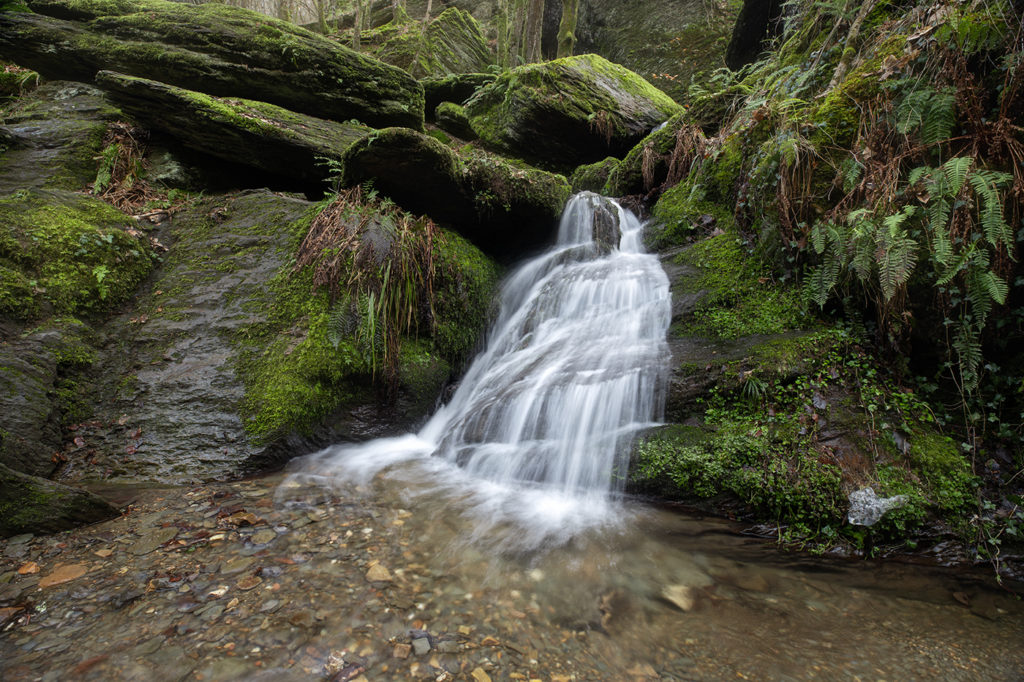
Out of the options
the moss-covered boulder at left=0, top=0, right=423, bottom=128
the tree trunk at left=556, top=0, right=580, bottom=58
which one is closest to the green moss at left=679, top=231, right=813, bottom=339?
the moss-covered boulder at left=0, top=0, right=423, bottom=128

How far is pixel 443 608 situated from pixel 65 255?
481 cm

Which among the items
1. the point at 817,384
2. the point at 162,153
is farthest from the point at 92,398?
the point at 817,384

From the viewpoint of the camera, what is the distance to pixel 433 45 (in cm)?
1362

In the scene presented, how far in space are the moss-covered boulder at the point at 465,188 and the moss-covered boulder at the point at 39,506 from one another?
4.09 meters

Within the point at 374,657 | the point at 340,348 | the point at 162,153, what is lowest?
the point at 374,657

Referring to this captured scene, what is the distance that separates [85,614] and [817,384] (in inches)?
175

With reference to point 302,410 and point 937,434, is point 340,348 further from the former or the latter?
point 937,434

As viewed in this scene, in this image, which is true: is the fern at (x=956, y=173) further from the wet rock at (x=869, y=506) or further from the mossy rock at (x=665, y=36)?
the mossy rock at (x=665, y=36)

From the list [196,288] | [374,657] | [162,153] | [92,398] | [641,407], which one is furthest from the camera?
[162,153]

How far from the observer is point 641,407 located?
3.82 metres

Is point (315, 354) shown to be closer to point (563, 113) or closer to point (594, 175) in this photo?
point (594, 175)

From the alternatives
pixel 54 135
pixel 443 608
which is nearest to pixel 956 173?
pixel 443 608

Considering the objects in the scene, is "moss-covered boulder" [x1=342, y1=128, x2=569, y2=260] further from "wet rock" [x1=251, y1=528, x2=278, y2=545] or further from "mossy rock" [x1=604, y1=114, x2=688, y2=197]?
"wet rock" [x1=251, y1=528, x2=278, y2=545]

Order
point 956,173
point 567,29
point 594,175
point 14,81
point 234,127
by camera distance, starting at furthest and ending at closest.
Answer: point 567,29 → point 594,175 → point 14,81 → point 234,127 → point 956,173
